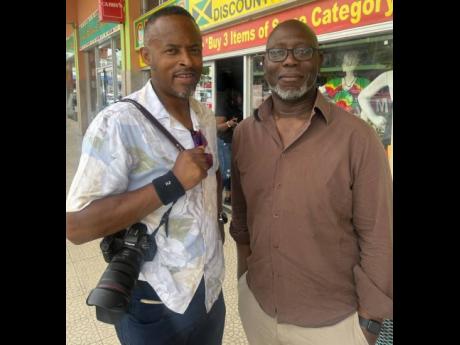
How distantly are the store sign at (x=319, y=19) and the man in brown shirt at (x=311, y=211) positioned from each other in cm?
159

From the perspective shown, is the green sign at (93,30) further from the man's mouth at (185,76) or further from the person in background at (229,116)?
the man's mouth at (185,76)

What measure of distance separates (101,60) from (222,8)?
26.8 ft

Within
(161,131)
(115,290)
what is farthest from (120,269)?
(161,131)

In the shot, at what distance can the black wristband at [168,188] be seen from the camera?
1.15m

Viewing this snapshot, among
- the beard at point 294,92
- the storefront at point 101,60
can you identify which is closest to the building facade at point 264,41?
the storefront at point 101,60

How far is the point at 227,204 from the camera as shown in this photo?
5.15 metres

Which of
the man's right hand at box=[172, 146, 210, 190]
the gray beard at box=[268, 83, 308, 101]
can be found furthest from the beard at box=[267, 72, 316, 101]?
the man's right hand at box=[172, 146, 210, 190]

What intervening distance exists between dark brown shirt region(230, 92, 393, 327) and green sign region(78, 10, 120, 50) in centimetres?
884

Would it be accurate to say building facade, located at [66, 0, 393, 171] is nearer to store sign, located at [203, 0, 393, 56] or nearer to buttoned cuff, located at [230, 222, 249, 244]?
store sign, located at [203, 0, 393, 56]

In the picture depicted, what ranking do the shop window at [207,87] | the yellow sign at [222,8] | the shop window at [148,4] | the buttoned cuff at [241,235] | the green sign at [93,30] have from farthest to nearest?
the green sign at [93,30]
the shop window at [148,4]
the shop window at [207,87]
the yellow sign at [222,8]
the buttoned cuff at [241,235]

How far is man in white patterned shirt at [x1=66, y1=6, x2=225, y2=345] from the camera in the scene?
114 cm

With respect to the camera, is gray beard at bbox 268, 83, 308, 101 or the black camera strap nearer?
the black camera strap

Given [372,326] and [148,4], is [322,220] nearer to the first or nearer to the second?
[372,326]

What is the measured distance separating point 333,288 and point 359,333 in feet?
0.60
